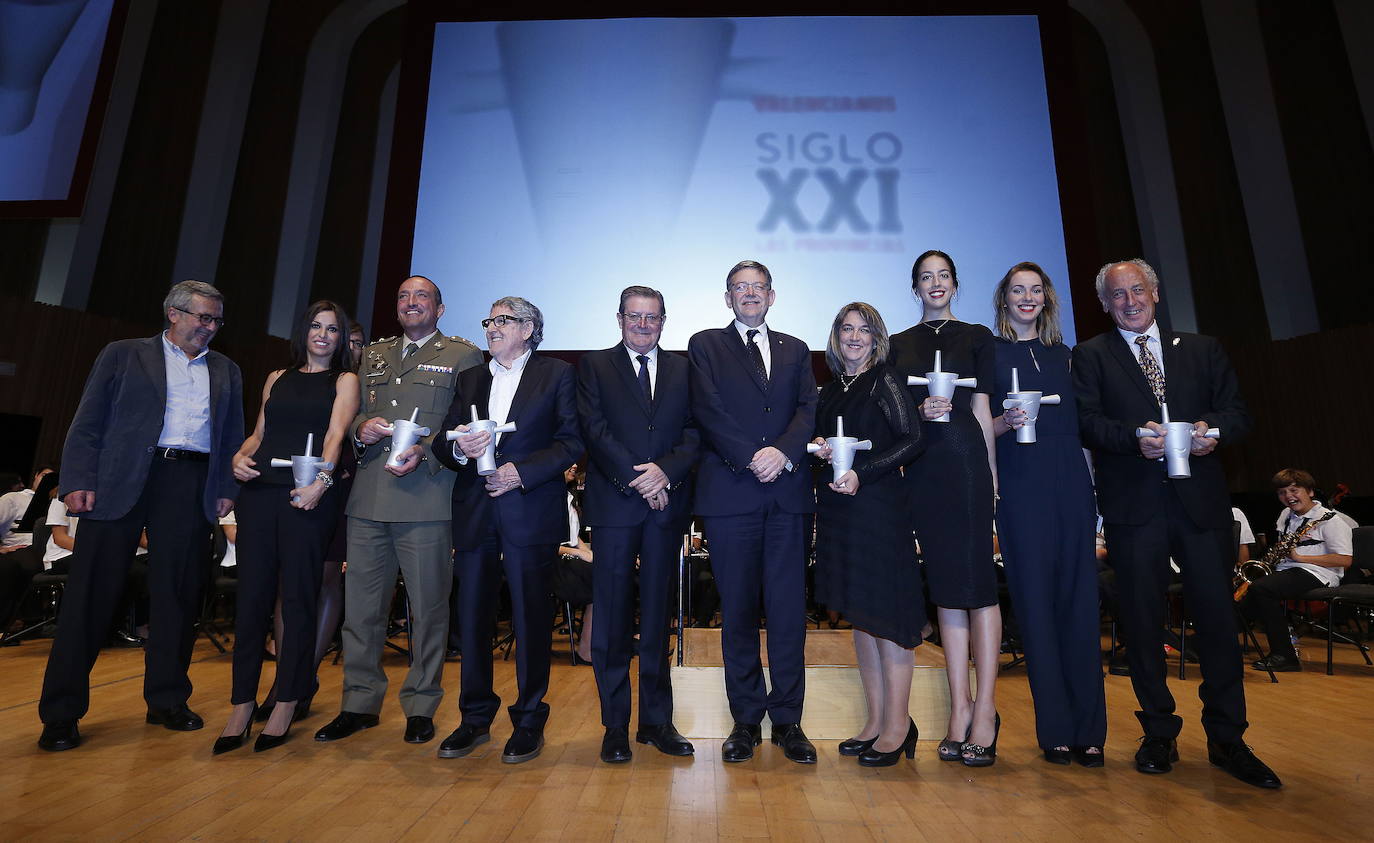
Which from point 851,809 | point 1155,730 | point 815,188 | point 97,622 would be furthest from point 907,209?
point 97,622

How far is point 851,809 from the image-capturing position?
2064 mm

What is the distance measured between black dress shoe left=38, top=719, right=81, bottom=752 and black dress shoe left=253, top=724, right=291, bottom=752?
21.8 inches

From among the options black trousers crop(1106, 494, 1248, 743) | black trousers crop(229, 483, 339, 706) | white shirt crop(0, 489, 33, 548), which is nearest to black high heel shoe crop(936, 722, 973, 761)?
black trousers crop(1106, 494, 1248, 743)

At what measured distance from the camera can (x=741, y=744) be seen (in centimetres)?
251

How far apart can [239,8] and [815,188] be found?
7228mm

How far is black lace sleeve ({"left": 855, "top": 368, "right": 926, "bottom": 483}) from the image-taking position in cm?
252

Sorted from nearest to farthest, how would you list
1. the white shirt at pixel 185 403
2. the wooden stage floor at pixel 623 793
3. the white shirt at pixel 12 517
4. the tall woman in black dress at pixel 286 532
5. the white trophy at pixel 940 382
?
1. the wooden stage floor at pixel 623 793
2. the white trophy at pixel 940 382
3. the tall woman in black dress at pixel 286 532
4. the white shirt at pixel 185 403
5. the white shirt at pixel 12 517

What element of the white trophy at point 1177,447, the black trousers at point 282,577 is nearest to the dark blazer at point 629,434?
the black trousers at point 282,577

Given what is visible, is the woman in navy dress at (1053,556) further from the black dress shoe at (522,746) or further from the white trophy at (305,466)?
the white trophy at (305,466)

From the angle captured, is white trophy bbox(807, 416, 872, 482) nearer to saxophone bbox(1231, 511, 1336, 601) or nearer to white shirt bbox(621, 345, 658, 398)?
white shirt bbox(621, 345, 658, 398)

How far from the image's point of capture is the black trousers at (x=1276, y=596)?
4.91 m

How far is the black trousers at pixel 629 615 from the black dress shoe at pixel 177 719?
153cm

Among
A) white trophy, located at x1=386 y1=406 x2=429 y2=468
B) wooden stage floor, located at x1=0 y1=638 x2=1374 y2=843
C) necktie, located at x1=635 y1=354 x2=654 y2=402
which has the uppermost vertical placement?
necktie, located at x1=635 y1=354 x2=654 y2=402

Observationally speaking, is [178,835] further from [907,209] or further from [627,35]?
[627,35]
